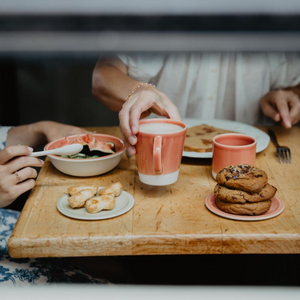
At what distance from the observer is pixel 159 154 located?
888 millimetres

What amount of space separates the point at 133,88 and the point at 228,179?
57cm

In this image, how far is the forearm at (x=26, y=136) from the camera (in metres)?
1.52

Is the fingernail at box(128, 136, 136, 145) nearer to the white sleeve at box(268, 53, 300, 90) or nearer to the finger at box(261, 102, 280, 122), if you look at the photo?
the finger at box(261, 102, 280, 122)

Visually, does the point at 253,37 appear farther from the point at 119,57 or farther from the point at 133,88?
the point at 119,57

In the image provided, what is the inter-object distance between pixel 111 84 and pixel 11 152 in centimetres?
59

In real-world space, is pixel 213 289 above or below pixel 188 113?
above

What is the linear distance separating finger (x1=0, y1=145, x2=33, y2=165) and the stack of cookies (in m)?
0.51

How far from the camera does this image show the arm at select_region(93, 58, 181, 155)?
3.19ft

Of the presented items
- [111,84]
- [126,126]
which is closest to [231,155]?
[126,126]

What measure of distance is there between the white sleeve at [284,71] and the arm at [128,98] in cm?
73

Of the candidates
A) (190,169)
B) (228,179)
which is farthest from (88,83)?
(228,179)

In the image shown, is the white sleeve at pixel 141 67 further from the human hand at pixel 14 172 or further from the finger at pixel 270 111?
the human hand at pixel 14 172

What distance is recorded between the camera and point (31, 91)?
11.0ft

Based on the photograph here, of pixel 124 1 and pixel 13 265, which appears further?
pixel 13 265
